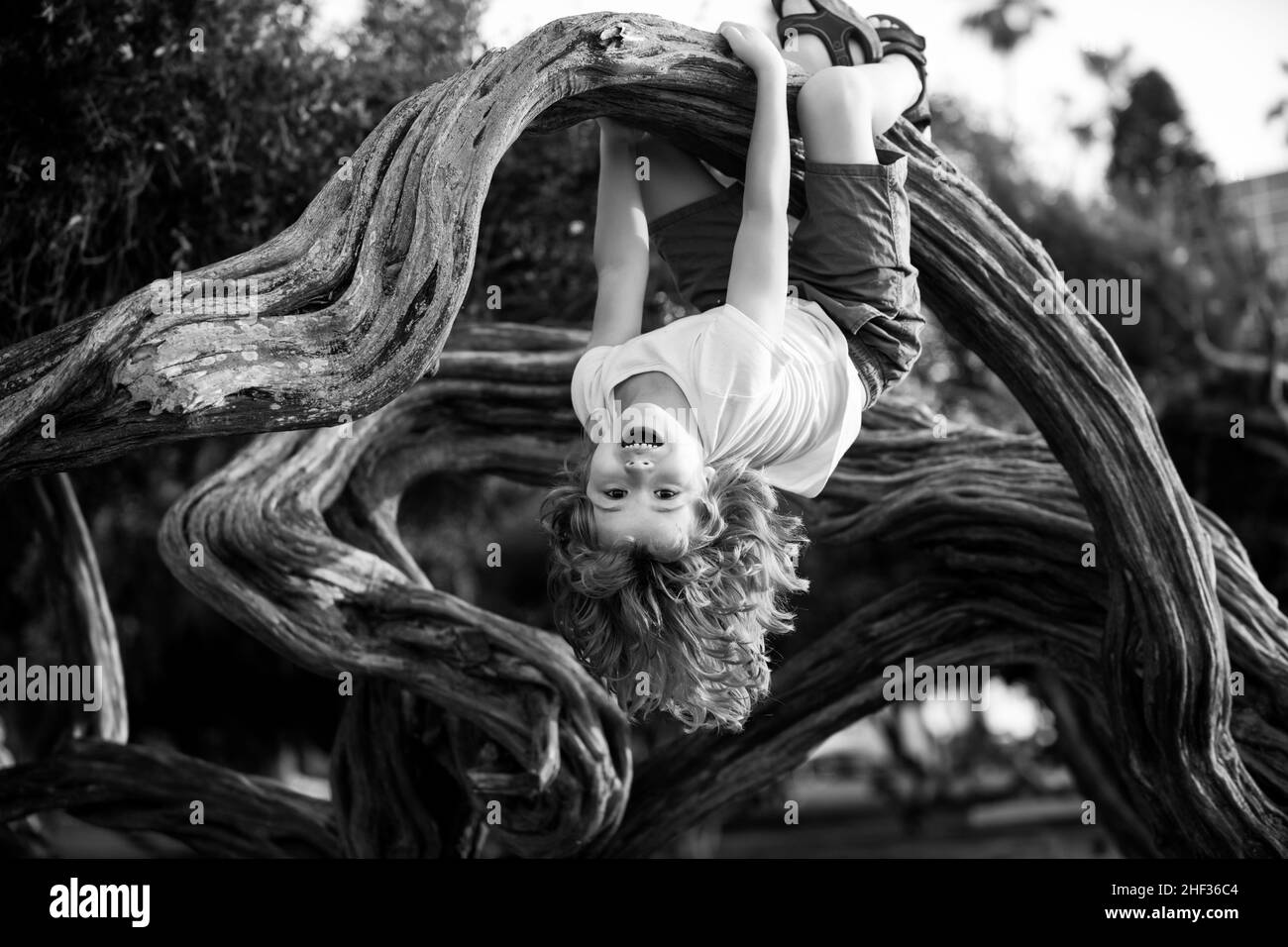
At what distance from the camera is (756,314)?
3404mm

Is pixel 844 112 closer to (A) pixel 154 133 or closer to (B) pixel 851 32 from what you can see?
(B) pixel 851 32

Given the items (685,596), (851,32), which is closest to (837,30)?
(851,32)

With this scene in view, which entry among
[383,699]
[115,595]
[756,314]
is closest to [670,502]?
[756,314]

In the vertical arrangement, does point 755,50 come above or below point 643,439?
above

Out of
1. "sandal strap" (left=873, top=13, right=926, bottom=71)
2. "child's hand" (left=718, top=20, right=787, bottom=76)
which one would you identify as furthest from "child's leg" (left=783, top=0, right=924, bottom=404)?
"sandal strap" (left=873, top=13, right=926, bottom=71)

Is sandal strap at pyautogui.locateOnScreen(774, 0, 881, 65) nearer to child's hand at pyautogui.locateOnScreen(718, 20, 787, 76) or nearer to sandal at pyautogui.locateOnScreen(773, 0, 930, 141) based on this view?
sandal at pyautogui.locateOnScreen(773, 0, 930, 141)

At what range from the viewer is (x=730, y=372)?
3.32 m

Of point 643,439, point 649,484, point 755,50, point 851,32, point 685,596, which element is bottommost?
point 685,596

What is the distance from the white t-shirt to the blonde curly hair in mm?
132

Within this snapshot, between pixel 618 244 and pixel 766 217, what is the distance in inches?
20.4

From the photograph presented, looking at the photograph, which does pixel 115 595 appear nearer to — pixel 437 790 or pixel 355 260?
pixel 437 790

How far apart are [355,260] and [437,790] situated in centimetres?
314

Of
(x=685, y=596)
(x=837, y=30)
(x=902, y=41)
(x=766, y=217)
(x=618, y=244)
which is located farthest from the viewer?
(x=902, y=41)

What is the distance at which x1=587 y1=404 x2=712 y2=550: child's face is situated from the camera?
3258 mm
